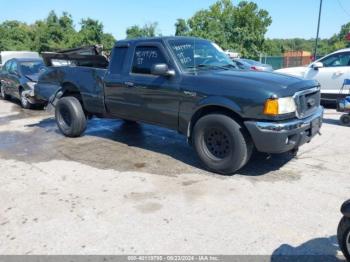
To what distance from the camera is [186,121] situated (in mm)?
5379

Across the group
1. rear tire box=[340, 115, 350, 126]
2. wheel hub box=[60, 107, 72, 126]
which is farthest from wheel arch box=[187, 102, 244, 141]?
rear tire box=[340, 115, 350, 126]

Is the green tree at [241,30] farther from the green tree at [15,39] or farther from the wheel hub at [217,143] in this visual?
the wheel hub at [217,143]

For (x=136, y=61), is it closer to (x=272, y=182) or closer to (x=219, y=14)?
(x=272, y=182)

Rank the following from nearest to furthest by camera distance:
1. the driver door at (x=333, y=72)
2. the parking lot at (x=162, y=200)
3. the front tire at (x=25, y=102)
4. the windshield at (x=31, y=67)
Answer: the parking lot at (x=162, y=200) < the driver door at (x=333, y=72) < the front tire at (x=25, y=102) < the windshield at (x=31, y=67)

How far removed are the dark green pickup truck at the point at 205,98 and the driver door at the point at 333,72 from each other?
5.61 meters

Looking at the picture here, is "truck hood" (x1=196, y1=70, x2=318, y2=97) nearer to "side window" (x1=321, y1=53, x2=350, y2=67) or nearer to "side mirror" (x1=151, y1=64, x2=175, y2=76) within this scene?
"side mirror" (x1=151, y1=64, x2=175, y2=76)

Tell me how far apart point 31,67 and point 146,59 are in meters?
7.29

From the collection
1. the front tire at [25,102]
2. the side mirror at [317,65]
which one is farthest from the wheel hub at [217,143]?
the front tire at [25,102]

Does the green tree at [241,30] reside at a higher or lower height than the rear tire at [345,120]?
higher

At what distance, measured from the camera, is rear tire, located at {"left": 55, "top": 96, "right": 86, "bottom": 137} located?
23.3ft

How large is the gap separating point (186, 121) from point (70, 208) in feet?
6.90

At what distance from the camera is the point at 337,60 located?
10711 millimetres

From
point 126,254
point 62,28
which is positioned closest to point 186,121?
point 126,254

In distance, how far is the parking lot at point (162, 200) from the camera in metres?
3.40
